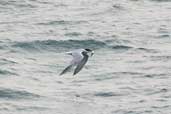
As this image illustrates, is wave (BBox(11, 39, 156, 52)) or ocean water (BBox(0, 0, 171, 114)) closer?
ocean water (BBox(0, 0, 171, 114))

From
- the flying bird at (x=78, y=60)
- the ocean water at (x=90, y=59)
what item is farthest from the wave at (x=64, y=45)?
the flying bird at (x=78, y=60)

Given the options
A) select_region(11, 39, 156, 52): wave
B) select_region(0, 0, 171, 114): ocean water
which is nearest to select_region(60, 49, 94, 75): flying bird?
select_region(0, 0, 171, 114): ocean water

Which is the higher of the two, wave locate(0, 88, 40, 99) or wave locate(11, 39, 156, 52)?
wave locate(11, 39, 156, 52)

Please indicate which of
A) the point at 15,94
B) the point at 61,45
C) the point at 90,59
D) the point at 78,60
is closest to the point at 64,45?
the point at 61,45

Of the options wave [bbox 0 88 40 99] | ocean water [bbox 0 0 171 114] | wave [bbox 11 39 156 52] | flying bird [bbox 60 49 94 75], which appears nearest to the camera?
flying bird [bbox 60 49 94 75]

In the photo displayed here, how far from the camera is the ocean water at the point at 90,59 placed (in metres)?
15.6

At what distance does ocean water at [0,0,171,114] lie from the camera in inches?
615

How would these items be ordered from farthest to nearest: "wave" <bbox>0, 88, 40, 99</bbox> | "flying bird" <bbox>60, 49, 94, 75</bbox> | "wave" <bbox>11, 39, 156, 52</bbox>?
"wave" <bbox>11, 39, 156, 52</bbox>, "wave" <bbox>0, 88, 40, 99</bbox>, "flying bird" <bbox>60, 49, 94, 75</bbox>

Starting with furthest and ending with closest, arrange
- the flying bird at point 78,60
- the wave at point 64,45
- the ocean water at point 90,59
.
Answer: the wave at point 64,45
the ocean water at point 90,59
the flying bird at point 78,60

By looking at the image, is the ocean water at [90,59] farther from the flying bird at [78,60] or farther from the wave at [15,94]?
the flying bird at [78,60]

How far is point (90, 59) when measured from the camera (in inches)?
738

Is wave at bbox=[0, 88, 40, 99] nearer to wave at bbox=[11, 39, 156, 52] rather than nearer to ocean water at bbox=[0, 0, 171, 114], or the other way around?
ocean water at bbox=[0, 0, 171, 114]

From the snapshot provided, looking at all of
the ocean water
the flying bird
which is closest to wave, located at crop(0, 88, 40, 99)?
the ocean water

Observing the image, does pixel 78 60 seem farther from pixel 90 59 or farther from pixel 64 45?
pixel 64 45
